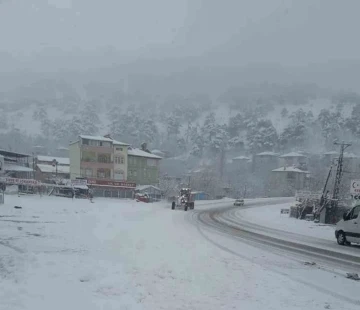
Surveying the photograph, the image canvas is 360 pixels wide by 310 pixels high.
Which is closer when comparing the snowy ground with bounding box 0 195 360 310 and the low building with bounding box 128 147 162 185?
the snowy ground with bounding box 0 195 360 310

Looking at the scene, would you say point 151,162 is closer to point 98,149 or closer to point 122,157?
point 122,157

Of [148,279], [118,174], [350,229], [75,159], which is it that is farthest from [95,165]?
[148,279]

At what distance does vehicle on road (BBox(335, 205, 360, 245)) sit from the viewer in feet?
66.9

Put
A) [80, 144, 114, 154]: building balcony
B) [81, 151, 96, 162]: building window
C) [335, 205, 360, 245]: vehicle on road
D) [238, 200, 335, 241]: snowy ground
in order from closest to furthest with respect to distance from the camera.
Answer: [335, 205, 360, 245]: vehicle on road < [238, 200, 335, 241]: snowy ground < [81, 151, 96, 162]: building window < [80, 144, 114, 154]: building balcony

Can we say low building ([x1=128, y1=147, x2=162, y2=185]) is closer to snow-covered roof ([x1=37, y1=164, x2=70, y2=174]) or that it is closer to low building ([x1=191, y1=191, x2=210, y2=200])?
low building ([x1=191, y1=191, x2=210, y2=200])

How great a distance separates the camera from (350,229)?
2075 cm

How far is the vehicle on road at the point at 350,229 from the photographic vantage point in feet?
66.9

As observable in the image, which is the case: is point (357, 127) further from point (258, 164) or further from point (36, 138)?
point (36, 138)

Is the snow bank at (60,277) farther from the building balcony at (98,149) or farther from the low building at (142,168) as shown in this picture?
the low building at (142,168)

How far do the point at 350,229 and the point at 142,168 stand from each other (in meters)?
77.2

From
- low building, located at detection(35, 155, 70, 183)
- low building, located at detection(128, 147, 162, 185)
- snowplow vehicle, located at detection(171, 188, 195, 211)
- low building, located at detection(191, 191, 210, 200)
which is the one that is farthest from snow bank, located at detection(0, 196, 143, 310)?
low building, located at detection(191, 191, 210, 200)

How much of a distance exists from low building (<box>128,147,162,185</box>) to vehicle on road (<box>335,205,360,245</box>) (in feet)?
241

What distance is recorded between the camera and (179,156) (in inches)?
7387

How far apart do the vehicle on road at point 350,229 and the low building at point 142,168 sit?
241 feet
